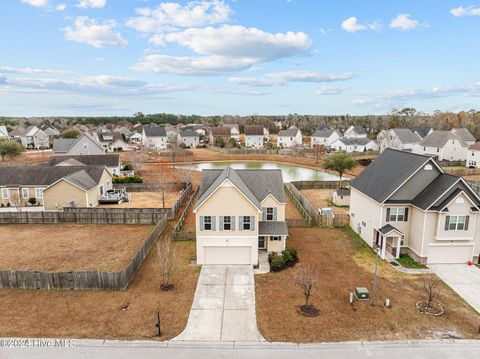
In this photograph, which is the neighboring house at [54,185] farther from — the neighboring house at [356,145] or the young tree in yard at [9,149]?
the neighboring house at [356,145]

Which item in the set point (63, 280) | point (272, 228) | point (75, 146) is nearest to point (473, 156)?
point (272, 228)

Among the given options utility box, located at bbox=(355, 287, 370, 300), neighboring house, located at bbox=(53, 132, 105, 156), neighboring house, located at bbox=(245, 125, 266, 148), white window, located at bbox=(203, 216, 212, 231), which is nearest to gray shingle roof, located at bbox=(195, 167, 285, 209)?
white window, located at bbox=(203, 216, 212, 231)

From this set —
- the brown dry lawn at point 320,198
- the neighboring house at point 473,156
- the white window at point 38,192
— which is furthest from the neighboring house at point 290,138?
the white window at point 38,192

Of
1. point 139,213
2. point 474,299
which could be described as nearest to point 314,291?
point 474,299

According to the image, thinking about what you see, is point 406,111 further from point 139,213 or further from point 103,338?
point 103,338

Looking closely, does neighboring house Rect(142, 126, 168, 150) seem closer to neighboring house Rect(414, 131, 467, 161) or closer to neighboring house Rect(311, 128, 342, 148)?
neighboring house Rect(311, 128, 342, 148)

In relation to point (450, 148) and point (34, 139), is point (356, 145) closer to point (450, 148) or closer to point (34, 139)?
point (450, 148)
